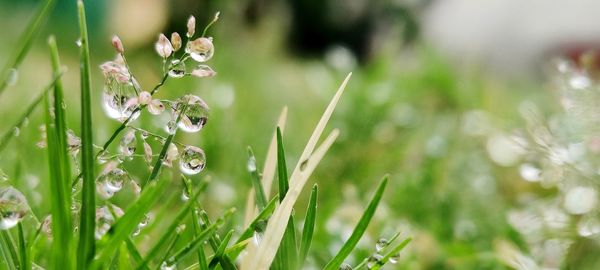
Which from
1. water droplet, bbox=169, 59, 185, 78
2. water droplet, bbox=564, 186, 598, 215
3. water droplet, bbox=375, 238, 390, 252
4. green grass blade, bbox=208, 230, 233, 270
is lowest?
green grass blade, bbox=208, 230, 233, 270

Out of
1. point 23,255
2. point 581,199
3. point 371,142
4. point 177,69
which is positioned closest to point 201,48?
point 177,69

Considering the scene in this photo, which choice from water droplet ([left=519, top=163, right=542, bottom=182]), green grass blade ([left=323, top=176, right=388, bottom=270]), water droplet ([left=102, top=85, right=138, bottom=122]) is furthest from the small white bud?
water droplet ([left=519, top=163, right=542, bottom=182])

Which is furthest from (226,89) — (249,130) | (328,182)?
(328,182)

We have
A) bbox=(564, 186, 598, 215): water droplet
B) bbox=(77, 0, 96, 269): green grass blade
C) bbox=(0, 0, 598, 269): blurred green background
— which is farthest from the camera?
bbox=(0, 0, 598, 269): blurred green background

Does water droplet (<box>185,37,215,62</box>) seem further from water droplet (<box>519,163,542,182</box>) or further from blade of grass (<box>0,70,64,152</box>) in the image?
water droplet (<box>519,163,542,182</box>)

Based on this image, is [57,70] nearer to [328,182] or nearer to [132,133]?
[132,133]

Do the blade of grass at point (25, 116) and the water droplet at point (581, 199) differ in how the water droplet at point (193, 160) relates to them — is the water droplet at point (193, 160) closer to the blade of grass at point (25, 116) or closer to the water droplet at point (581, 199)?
the blade of grass at point (25, 116)

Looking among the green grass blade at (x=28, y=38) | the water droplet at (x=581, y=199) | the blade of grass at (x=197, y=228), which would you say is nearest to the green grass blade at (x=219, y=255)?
the blade of grass at (x=197, y=228)
